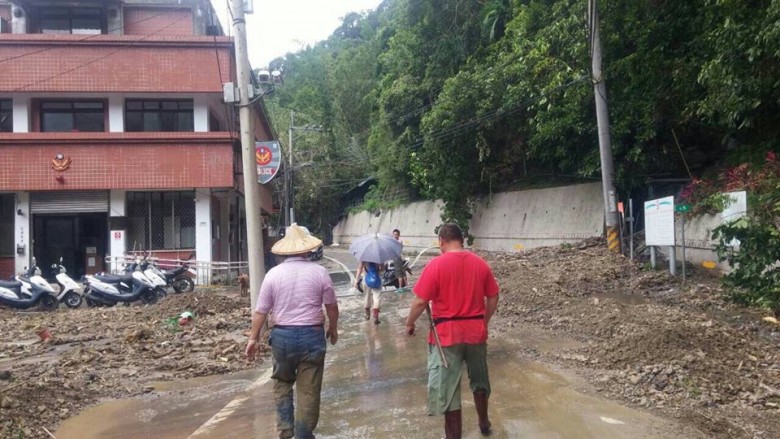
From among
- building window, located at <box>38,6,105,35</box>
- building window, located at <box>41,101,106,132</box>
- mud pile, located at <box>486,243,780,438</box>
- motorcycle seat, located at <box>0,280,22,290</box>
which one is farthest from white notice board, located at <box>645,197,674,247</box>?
building window, located at <box>38,6,105,35</box>

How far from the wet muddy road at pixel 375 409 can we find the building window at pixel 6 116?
16134mm

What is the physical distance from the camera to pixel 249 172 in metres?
9.97

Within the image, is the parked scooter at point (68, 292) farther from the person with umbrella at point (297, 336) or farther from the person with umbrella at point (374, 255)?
the person with umbrella at point (297, 336)

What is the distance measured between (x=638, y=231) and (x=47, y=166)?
18.5 meters

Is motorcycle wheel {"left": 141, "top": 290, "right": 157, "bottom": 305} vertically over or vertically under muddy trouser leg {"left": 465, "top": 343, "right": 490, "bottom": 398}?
under

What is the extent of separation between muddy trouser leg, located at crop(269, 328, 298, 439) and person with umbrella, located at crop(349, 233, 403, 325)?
18.5 feet

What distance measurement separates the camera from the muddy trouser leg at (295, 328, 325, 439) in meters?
4.91

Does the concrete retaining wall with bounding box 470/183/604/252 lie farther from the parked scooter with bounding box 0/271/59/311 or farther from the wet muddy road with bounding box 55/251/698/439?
the parked scooter with bounding box 0/271/59/311

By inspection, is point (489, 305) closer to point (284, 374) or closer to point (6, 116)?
point (284, 374)

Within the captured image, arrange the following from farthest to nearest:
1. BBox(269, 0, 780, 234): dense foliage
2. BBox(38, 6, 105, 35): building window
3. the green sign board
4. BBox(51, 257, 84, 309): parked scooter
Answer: BBox(38, 6, 105, 35): building window, BBox(51, 257, 84, 309): parked scooter, the green sign board, BBox(269, 0, 780, 234): dense foliage

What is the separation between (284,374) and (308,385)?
0.22m

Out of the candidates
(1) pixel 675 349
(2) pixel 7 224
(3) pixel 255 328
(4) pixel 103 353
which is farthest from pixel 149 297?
(1) pixel 675 349

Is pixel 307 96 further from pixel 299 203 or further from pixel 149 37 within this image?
pixel 149 37

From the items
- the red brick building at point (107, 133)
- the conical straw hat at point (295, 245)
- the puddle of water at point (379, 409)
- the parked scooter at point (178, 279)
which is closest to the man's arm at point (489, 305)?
the puddle of water at point (379, 409)
